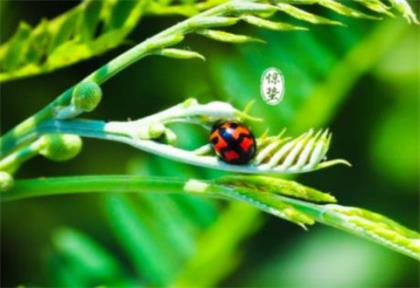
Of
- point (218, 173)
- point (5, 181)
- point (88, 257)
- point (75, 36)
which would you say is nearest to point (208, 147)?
point (5, 181)

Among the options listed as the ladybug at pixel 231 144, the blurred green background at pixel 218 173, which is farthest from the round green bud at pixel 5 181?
the blurred green background at pixel 218 173

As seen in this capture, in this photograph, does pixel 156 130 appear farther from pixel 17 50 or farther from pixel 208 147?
pixel 17 50

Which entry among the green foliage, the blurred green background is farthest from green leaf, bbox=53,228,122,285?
the green foliage

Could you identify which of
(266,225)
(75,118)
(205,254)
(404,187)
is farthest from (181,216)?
(75,118)

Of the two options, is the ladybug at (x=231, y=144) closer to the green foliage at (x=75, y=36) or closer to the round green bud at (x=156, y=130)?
the round green bud at (x=156, y=130)

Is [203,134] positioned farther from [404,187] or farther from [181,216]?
[404,187]
